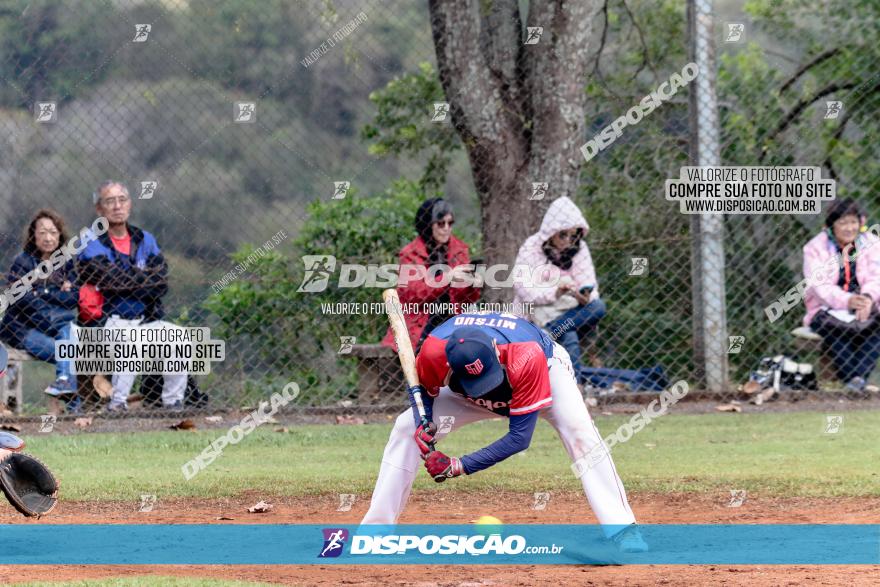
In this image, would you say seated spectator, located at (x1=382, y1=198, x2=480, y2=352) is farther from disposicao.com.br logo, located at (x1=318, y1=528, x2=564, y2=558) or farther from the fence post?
disposicao.com.br logo, located at (x1=318, y1=528, x2=564, y2=558)

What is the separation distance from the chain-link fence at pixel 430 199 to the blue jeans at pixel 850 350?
0.04 meters

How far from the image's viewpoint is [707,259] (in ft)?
36.9

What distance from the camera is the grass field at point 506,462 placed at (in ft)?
26.5

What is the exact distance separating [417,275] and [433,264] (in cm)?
16

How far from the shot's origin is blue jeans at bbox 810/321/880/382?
35.4ft

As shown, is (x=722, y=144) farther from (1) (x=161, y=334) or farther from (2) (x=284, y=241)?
(1) (x=161, y=334)

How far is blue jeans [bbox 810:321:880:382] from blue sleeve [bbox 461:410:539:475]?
5.84m

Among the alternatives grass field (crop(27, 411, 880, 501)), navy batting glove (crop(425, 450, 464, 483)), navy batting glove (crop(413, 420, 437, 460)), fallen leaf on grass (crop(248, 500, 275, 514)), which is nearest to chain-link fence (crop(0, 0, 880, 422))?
grass field (crop(27, 411, 880, 501))

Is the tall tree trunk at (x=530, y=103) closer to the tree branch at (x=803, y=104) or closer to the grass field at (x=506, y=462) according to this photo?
the grass field at (x=506, y=462)

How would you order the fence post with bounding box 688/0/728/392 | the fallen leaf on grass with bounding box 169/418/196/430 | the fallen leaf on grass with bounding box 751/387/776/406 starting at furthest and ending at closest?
the fence post with bounding box 688/0/728/392
the fallen leaf on grass with bounding box 751/387/776/406
the fallen leaf on grass with bounding box 169/418/196/430

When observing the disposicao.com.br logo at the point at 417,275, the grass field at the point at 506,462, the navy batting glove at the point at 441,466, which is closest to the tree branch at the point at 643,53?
the disposicao.com.br logo at the point at 417,275

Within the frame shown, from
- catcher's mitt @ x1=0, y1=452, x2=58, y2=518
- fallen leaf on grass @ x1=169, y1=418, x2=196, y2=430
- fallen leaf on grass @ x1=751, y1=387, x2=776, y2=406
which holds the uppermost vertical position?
catcher's mitt @ x1=0, y1=452, x2=58, y2=518

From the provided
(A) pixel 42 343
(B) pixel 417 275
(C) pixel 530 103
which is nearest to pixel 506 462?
(B) pixel 417 275

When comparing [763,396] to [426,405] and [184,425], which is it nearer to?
[184,425]
